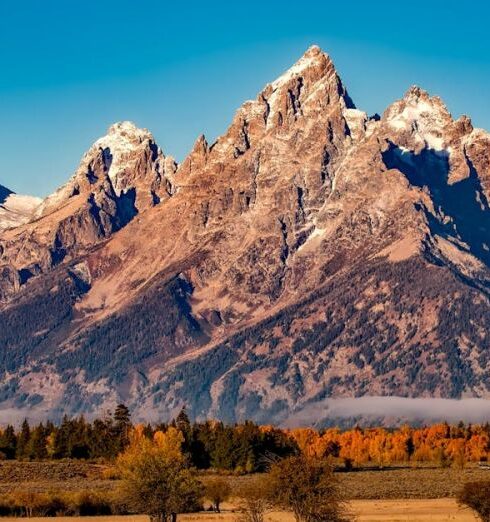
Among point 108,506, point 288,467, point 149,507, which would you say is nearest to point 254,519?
point 288,467

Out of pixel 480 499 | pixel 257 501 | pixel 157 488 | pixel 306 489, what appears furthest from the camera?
pixel 157 488

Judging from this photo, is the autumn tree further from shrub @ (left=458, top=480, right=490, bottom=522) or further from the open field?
shrub @ (left=458, top=480, right=490, bottom=522)

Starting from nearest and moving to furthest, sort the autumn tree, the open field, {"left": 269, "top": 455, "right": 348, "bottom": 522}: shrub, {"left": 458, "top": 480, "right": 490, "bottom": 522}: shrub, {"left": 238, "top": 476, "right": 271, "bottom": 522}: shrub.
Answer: {"left": 269, "top": 455, "right": 348, "bottom": 522}: shrub → {"left": 238, "top": 476, "right": 271, "bottom": 522}: shrub → {"left": 458, "top": 480, "right": 490, "bottom": 522}: shrub → the autumn tree → the open field

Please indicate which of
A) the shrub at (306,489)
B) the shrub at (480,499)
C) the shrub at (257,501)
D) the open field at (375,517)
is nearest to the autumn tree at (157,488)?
the open field at (375,517)

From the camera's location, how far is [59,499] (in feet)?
646

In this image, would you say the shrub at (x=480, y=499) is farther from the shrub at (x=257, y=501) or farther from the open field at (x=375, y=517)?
the shrub at (x=257, y=501)

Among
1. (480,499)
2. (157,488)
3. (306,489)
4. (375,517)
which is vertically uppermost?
(157,488)

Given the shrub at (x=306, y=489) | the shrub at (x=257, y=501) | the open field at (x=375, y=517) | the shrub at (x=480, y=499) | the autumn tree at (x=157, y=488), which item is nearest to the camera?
the shrub at (x=306, y=489)

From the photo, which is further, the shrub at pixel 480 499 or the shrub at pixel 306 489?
the shrub at pixel 480 499

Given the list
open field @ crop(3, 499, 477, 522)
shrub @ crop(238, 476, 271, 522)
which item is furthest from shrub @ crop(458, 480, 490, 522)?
shrub @ crop(238, 476, 271, 522)

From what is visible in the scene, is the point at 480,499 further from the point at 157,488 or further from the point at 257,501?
the point at 157,488

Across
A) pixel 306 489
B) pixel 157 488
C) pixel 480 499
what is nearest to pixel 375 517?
pixel 480 499

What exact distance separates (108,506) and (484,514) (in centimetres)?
6036

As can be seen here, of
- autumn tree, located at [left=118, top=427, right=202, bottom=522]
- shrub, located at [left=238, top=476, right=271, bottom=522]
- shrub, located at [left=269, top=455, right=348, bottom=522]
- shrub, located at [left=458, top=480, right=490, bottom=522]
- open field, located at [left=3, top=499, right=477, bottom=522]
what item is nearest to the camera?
shrub, located at [left=269, top=455, right=348, bottom=522]
